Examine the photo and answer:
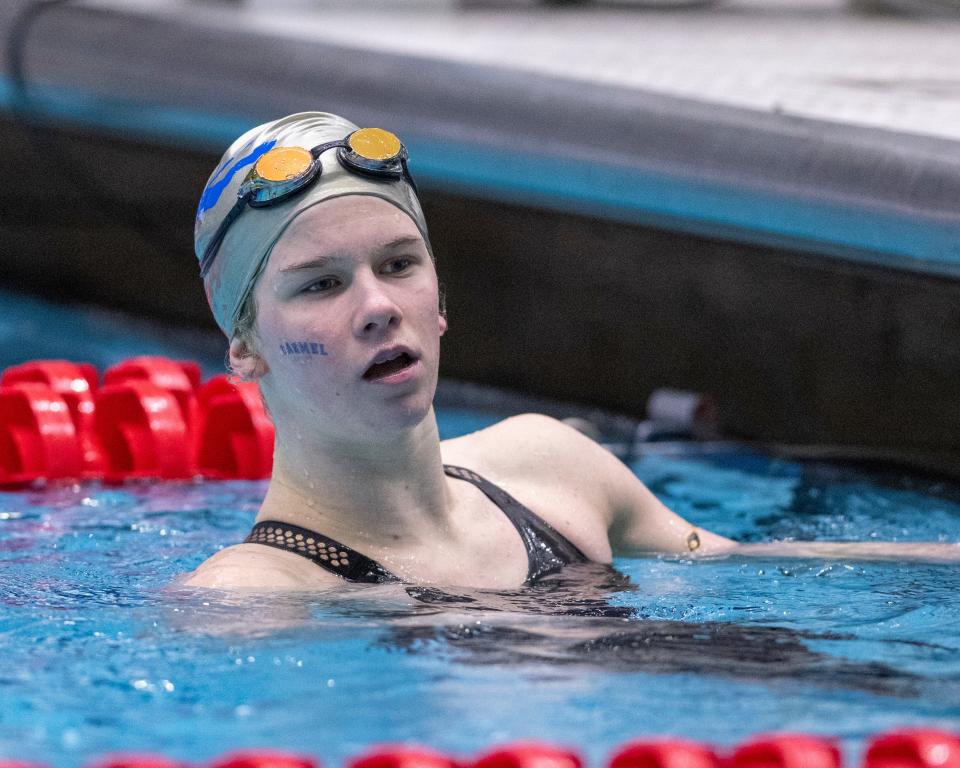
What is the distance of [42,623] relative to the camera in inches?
109

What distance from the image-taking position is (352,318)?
2.50 meters

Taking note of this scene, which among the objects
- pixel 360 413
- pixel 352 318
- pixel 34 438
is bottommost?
pixel 34 438

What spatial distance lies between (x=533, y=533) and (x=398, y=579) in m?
0.37

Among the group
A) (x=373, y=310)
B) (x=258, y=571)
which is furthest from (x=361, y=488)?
(x=373, y=310)

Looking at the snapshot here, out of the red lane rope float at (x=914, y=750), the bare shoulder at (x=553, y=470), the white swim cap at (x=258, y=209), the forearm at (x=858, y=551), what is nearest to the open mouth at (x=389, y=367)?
the white swim cap at (x=258, y=209)

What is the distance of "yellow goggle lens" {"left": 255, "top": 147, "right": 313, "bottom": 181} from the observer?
2.60 metres

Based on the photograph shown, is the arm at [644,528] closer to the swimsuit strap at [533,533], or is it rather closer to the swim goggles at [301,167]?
the swimsuit strap at [533,533]

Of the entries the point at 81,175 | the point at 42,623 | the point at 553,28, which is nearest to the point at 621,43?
the point at 553,28

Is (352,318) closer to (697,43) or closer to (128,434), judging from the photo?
(128,434)

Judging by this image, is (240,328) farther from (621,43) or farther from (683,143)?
(621,43)

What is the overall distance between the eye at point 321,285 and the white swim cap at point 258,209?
98 millimetres

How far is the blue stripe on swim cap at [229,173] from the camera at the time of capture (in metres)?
2.70

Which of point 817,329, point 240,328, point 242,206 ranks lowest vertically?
point 817,329

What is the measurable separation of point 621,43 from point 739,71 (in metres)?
0.97
